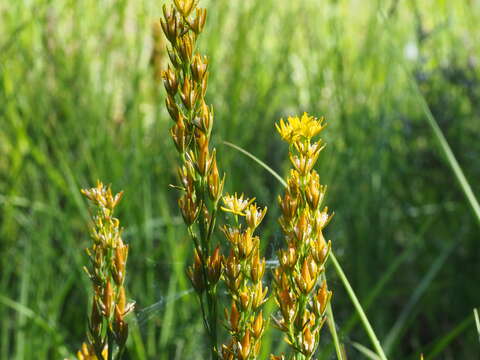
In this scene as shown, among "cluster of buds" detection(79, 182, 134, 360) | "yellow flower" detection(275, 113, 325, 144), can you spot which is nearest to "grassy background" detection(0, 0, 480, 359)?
"cluster of buds" detection(79, 182, 134, 360)

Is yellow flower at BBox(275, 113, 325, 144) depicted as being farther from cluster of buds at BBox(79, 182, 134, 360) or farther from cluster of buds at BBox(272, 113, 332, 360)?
cluster of buds at BBox(79, 182, 134, 360)

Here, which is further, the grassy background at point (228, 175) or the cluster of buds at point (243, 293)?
the grassy background at point (228, 175)

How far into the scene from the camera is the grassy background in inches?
85.6

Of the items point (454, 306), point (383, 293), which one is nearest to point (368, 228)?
point (383, 293)

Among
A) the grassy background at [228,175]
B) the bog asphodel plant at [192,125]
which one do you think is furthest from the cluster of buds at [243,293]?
the grassy background at [228,175]

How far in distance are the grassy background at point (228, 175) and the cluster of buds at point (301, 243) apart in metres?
1.18

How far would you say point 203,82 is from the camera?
730 millimetres

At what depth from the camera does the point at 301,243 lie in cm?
73

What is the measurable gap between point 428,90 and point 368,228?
79 centimetres

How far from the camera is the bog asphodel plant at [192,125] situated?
2.36 ft

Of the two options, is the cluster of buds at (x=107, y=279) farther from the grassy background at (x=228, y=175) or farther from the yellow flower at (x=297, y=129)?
the grassy background at (x=228, y=175)

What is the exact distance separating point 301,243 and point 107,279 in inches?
8.6

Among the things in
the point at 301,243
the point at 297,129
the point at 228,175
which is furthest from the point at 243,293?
the point at 228,175

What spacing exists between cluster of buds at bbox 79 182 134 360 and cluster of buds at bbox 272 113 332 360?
0.17m
